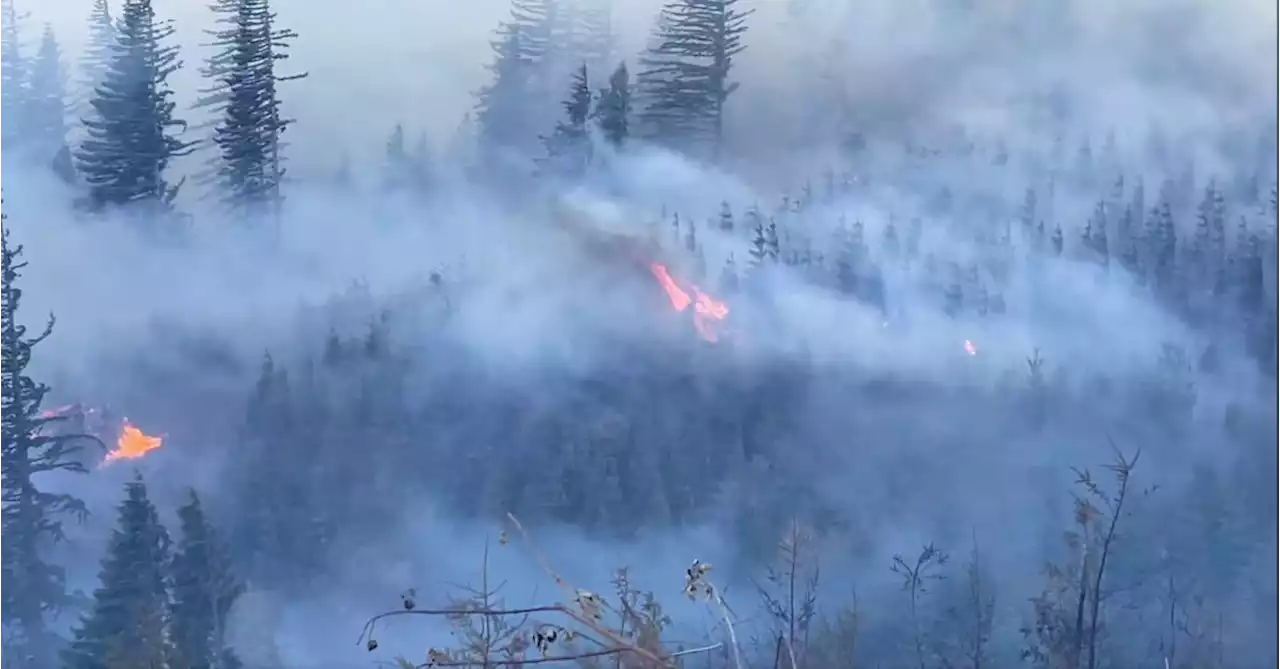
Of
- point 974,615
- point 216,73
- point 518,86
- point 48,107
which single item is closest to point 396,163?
point 518,86

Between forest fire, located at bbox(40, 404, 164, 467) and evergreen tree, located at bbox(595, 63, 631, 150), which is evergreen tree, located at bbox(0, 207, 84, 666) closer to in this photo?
forest fire, located at bbox(40, 404, 164, 467)

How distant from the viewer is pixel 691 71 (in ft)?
10.6

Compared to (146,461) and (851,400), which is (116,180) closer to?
(146,461)

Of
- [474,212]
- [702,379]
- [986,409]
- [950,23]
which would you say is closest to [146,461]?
[474,212]

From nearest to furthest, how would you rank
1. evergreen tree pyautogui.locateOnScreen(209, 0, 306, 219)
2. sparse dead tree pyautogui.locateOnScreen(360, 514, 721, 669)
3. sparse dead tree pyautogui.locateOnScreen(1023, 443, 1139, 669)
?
sparse dead tree pyautogui.locateOnScreen(360, 514, 721, 669) < sparse dead tree pyautogui.locateOnScreen(1023, 443, 1139, 669) < evergreen tree pyautogui.locateOnScreen(209, 0, 306, 219)

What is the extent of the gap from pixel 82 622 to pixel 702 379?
1.74 metres

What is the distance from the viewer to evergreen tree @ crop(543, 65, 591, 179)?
3.23 metres

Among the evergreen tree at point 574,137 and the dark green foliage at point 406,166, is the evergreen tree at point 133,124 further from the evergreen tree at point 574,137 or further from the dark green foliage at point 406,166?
the evergreen tree at point 574,137

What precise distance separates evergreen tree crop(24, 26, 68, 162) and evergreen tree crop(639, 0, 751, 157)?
5.03ft

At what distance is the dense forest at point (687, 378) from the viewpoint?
125 inches

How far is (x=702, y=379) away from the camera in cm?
322

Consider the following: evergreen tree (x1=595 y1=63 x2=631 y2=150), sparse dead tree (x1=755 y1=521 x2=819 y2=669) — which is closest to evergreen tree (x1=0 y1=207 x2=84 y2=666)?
evergreen tree (x1=595 y1=63 x2=631 y2=150)

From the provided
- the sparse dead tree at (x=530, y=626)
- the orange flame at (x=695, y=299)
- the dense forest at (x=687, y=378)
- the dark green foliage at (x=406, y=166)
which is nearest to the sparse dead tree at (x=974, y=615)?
the dense forest at (x=687, y=378)

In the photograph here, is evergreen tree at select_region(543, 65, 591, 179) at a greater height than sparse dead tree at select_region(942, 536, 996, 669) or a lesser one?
greater
